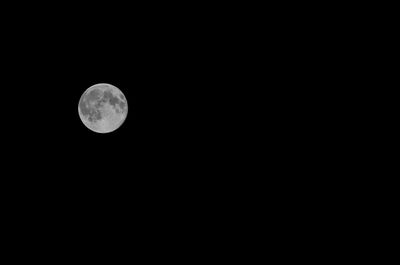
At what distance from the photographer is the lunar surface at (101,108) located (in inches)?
285

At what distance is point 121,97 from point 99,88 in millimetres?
402

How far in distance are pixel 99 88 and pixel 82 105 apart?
42 cm

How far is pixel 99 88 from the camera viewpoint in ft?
23.9

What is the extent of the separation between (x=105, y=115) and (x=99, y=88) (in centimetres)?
48

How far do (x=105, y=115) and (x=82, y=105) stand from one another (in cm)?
45

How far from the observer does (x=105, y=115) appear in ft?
23.8

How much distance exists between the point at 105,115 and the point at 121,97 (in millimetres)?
419

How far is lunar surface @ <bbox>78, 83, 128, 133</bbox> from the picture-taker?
724 centimetres

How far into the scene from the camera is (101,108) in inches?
285

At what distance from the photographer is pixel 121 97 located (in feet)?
24.1

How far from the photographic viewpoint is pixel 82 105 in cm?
730
